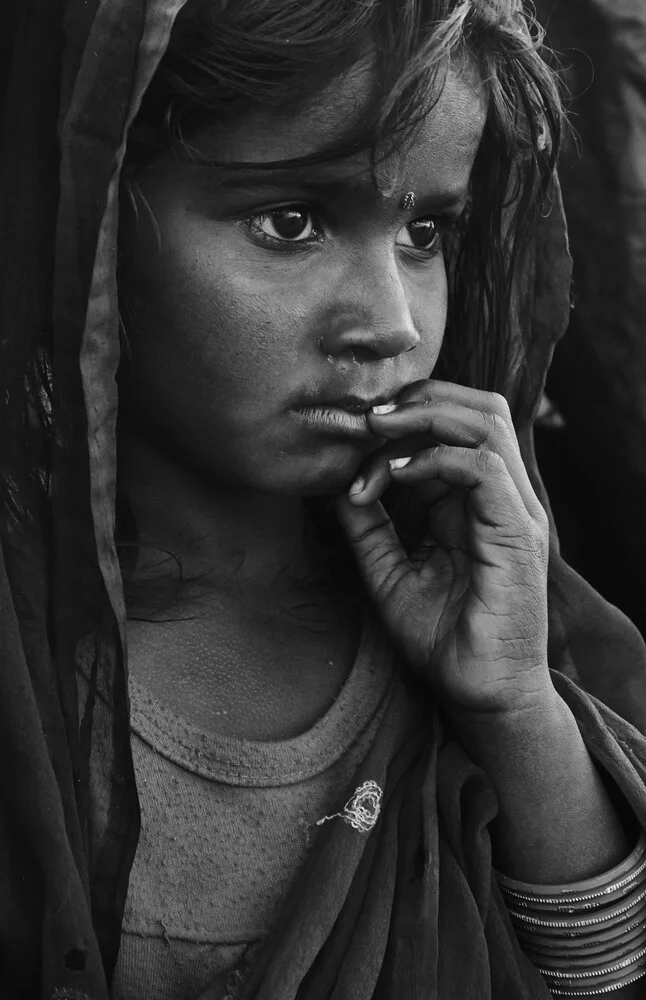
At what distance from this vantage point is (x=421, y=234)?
1416mm

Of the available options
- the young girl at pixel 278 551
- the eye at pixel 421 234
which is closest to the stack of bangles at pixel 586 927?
the young girl at pixel 278 551

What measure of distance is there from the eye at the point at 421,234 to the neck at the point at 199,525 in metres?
0.35

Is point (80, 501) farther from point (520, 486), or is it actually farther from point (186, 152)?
point (520, 486)

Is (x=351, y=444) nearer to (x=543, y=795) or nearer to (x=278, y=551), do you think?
(x=278, y=551)

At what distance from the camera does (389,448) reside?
1457 millimetres

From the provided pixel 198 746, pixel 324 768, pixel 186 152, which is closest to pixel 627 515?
pixel 324 768

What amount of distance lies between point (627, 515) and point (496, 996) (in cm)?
96

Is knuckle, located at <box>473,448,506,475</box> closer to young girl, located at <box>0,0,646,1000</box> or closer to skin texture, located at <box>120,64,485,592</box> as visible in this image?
young girl, located at <box>0,0,646,1000</box>

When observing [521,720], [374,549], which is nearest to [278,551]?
[374,549]

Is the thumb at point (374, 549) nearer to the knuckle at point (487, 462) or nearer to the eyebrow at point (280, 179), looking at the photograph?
the knuckle at point (487, 462)

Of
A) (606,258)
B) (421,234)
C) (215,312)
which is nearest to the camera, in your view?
(215,312)

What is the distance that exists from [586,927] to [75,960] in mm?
618

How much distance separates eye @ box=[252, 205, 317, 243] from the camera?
128 centimetres

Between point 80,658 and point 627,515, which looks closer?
point 80,658
